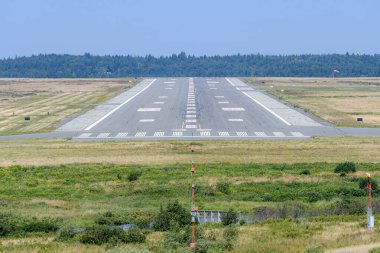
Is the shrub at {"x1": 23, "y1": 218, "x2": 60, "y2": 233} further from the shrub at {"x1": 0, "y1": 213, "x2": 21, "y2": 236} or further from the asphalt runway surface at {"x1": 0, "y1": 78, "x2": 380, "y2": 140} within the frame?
the asphalt runway surface at {"x1": 0, "y1": 78, "x2": 380, "y2": 140}

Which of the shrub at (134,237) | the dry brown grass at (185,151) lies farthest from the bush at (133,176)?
the shrub at (134,237)

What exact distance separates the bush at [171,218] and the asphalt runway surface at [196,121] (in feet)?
148

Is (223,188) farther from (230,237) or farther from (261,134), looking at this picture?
(261,134)

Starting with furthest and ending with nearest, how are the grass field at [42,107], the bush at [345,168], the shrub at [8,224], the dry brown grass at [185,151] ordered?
the grass field at [42,107]
the dry brown grass at [185,151]
the bush at [345,168]
the shrub at [8,224]

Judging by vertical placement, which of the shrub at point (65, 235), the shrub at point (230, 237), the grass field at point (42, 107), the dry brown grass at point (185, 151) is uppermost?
the shrub at point (230, 237)

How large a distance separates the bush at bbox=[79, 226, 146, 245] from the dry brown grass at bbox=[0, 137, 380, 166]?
2804cm

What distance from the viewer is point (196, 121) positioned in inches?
3733

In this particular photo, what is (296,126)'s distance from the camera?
8862 cm

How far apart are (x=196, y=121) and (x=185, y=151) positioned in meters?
28.7

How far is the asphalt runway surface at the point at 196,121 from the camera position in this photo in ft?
267

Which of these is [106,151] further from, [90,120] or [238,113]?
[238,113]

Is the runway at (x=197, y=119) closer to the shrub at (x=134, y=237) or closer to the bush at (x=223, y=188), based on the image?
the bush at (x=223, y=188)

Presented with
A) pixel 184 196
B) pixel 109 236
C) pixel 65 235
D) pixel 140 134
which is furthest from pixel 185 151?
pixel 109 236

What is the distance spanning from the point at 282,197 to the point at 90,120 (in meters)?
60.0
